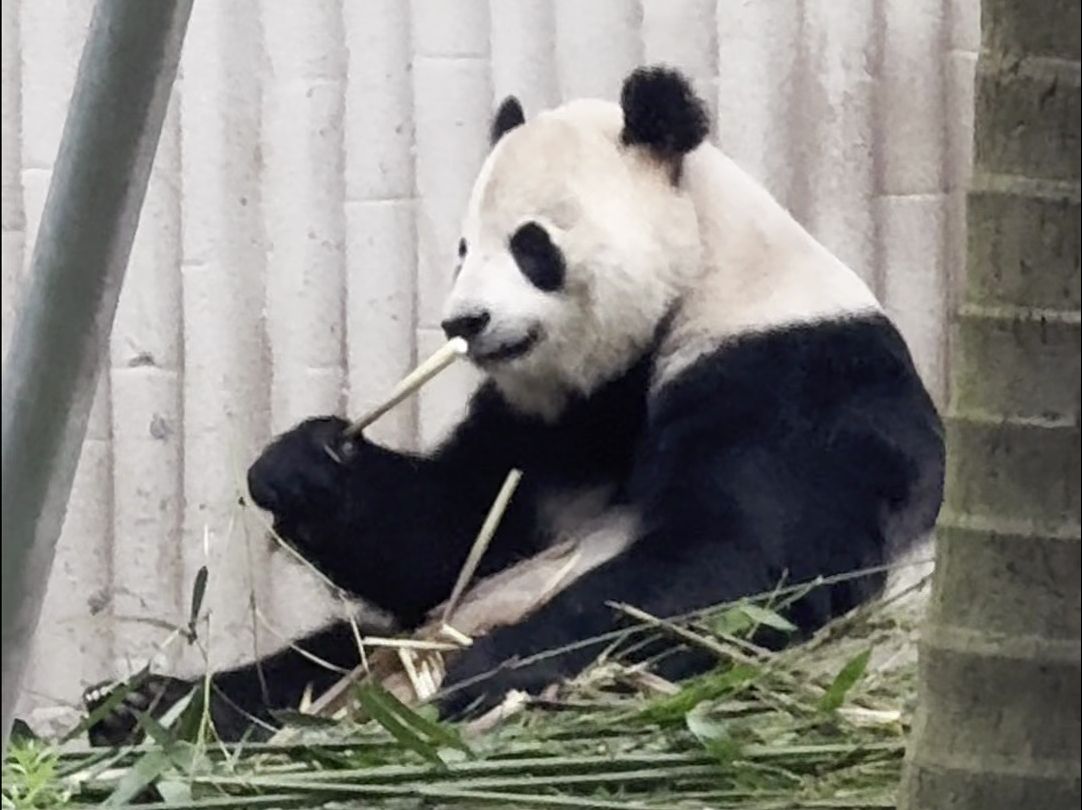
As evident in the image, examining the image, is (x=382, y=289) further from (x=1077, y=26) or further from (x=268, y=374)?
(x=1077, y=26)

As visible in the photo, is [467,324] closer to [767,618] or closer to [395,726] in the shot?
[767,618]

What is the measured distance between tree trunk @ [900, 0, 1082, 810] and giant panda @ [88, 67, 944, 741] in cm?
71

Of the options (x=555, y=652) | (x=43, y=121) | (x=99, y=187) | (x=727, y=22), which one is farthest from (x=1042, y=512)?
(x=43, y=121)

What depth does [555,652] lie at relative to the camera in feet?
5.03

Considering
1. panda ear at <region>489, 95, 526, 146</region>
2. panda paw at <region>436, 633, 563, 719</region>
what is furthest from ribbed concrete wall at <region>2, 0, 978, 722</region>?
panda paw at <region>436, 633, 563, 719</region>

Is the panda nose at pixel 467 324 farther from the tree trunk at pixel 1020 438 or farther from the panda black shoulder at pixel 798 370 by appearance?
the tree trunk at pixel 1020 438

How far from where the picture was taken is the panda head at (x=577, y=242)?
6.02 feet

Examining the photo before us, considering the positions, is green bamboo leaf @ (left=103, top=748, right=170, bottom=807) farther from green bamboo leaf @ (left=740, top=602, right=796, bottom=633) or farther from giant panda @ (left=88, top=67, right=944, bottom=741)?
green bamboo leaf @ (left=740, top=602, right=796, bottom=633)

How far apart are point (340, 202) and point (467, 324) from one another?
0.28 meters

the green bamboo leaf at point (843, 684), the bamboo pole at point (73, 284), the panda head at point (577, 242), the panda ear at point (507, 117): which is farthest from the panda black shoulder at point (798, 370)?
the bamboo pole at point (73, 284)

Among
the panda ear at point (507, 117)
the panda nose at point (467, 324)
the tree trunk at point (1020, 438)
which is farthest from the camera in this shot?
the panda ear at point (507, 117)

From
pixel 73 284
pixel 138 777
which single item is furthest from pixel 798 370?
pixel 73 284

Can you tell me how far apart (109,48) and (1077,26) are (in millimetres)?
466

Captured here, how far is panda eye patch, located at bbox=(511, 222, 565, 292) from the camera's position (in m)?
1.84
